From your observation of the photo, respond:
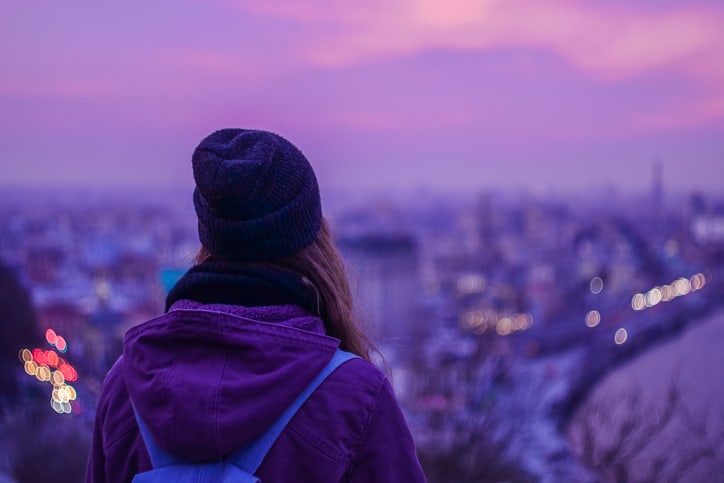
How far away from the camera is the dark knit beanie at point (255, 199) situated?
634 millimetres

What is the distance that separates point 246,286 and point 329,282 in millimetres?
82

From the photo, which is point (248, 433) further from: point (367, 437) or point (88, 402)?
point (88, 402)

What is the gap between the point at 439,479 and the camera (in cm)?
362

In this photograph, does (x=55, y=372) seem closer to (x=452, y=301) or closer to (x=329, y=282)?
(x=329, y=282)

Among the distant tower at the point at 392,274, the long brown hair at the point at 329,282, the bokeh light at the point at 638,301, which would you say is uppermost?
the long brown hair at the point at 329,282

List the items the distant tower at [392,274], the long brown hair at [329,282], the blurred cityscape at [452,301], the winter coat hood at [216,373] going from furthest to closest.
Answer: the distant tower at [392,274], the blurred cityscape at [452,301], the long brown hair at [329,282], the winter coat hood at [216,373]

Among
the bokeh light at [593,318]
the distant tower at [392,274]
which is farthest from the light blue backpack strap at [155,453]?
the distant tower at [392,274]

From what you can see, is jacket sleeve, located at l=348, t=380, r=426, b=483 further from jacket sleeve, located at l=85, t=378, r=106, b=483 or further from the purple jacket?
jacket sleeve, located at l=85, t=378, r=106, b=483

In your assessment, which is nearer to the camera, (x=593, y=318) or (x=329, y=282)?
(x=329, y=282)

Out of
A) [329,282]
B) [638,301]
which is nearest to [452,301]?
[638,301]

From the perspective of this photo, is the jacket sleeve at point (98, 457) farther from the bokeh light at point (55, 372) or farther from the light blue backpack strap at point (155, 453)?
the bokeh light at point (55, 372)

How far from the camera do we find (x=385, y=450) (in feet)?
1.95

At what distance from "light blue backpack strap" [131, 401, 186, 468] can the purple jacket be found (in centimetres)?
2

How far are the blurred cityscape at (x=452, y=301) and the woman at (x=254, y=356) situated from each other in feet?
0.46
